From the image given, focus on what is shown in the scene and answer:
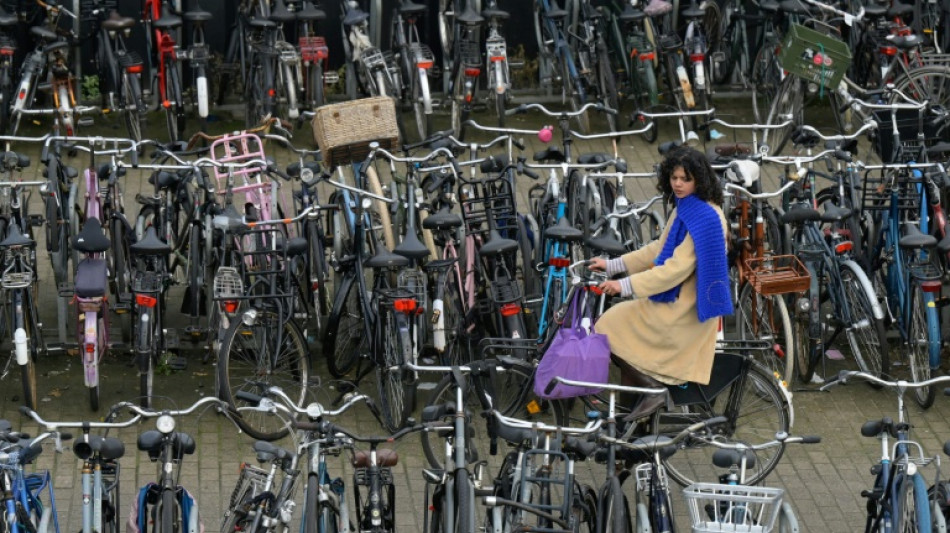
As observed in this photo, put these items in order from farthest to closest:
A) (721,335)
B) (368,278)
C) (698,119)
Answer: (698,119)
(368,278)
(721,335)

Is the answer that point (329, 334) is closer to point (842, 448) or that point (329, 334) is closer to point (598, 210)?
point (598, 210)

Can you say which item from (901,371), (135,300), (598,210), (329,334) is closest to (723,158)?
(598,210)

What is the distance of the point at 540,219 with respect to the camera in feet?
35.6

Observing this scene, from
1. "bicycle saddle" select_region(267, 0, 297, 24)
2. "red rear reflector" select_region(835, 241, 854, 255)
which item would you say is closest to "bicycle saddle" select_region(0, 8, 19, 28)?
"bicycle saddle" select_region(267, 0, 297, 24)

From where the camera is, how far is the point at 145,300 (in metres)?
9.78

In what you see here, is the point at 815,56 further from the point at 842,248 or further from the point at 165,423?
the point at 165,423

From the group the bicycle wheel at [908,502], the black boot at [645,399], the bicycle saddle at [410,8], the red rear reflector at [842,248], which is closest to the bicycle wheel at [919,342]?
the red rear reflector at [842,248]

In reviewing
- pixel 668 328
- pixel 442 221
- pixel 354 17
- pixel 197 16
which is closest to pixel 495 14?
pixel 354 17

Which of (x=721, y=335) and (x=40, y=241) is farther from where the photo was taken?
(x=40, y=241)

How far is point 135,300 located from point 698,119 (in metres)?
5.39

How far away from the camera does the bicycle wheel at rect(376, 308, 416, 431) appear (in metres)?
9.66

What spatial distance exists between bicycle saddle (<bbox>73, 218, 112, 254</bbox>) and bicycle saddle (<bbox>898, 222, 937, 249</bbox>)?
4050mm

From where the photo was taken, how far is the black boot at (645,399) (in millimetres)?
8977

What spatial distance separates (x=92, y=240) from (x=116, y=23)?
403cm
